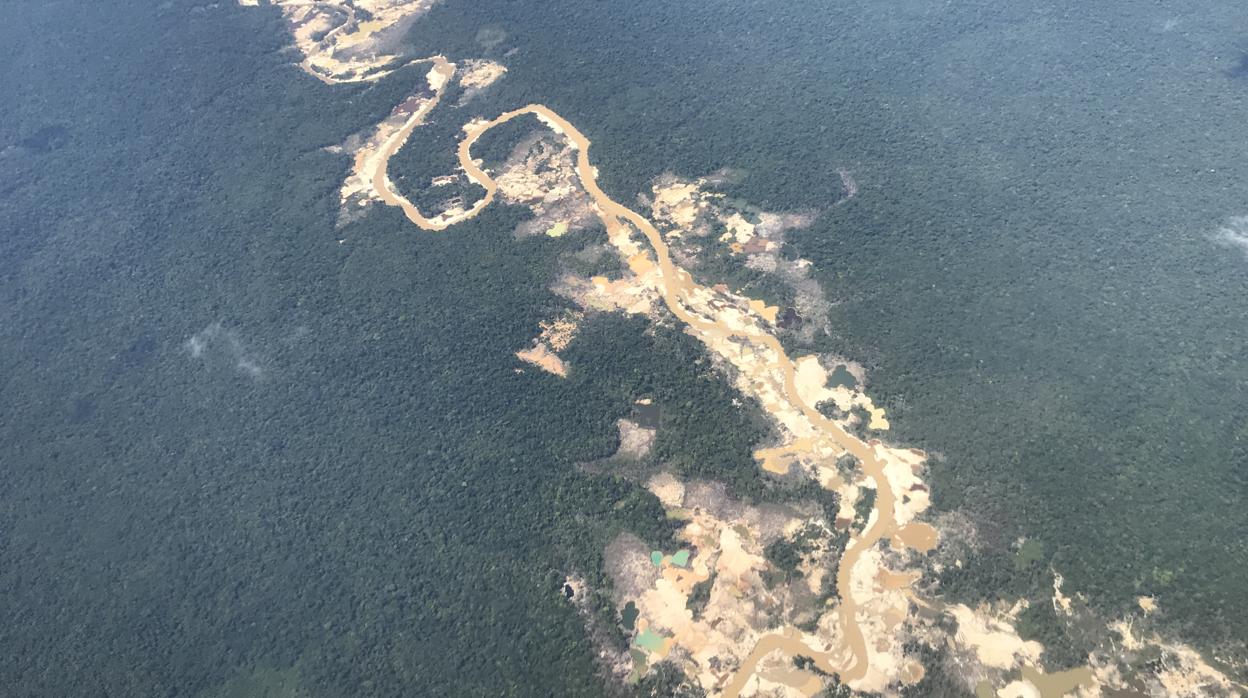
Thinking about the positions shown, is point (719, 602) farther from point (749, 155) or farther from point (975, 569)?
point (749, 155)

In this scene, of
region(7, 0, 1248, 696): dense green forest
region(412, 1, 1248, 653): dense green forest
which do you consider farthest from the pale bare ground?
region(412, 1, 1248, 653): dense green forest

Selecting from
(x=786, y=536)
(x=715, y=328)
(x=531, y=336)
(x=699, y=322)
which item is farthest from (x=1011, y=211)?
(x=531, y=336)

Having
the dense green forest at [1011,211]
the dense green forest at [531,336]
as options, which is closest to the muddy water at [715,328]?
the dense green forest at [1011,211]

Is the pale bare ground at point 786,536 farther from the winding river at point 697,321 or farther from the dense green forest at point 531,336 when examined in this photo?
the dense green forest at point 531,336

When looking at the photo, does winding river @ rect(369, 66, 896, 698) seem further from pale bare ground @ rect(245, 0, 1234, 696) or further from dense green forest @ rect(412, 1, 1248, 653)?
dense green forest @ rect(412, 1, 1248, 653)

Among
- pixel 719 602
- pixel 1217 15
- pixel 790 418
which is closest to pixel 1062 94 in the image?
pixel 1217 15

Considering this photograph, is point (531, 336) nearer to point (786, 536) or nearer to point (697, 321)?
point (697, 321)
